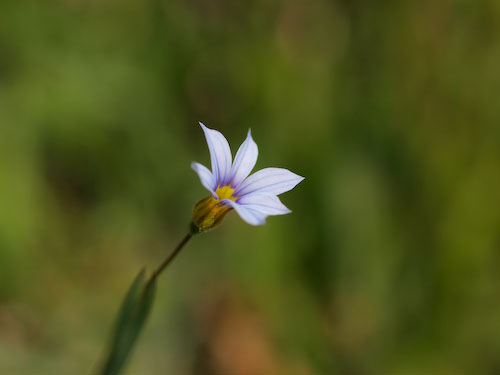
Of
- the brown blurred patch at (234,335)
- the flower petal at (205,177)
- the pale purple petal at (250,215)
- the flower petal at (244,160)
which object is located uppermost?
the flower petal at (244,160)

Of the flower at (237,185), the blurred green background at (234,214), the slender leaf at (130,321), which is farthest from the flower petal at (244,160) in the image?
the blurred green background at (234,214)

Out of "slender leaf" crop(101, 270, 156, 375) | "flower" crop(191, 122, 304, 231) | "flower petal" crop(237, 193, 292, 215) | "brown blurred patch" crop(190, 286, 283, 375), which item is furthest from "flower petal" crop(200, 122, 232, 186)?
"brown blurred patch" crop(190, 286, 283, 375)

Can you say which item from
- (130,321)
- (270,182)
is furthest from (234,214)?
(270,182)

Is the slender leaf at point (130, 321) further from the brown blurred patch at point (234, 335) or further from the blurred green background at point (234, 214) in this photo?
the brown blurred patch at point (234, 335)

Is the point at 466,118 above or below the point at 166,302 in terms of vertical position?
above

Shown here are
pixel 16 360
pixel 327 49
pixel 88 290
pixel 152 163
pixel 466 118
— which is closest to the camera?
pixel 16 360

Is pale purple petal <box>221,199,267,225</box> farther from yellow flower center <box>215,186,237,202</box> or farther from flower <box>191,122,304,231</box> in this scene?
yellow flower center <box>215,186,237,202</box>

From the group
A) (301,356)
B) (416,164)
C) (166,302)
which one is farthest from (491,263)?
(166,302)

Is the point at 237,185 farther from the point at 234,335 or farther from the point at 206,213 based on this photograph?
the point at 234,335

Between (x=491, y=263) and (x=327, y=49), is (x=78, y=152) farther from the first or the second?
(x=491, y=263)
